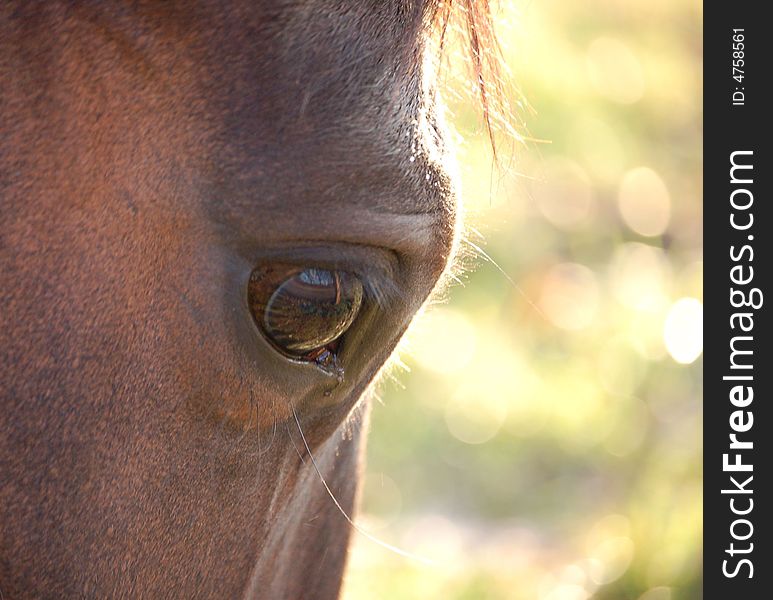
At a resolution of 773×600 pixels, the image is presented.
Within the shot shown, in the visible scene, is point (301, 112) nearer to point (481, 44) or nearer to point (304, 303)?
point (304, 303)

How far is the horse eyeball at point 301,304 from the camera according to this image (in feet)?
3.86

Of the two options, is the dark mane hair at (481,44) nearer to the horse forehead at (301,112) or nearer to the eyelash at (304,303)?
the horse forehead at (301,112)

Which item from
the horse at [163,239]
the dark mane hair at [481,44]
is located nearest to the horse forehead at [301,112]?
the horse at [163,239]

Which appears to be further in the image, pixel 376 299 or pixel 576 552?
pixel 576 552

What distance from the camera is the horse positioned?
1.12 m

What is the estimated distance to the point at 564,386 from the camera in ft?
15.8

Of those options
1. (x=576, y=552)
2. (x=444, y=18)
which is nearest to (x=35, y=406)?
(x=444, y=18)

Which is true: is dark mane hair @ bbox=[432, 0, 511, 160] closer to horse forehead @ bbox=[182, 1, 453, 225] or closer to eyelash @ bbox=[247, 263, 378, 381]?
horse forehead @ bbox=[182, 1, 453, 225]

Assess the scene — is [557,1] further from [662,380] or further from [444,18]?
[444,18]

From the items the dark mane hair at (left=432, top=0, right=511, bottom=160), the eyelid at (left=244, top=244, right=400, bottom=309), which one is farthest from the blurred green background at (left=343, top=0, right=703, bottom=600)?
the eyelid at (left=244, top=244, right=400, bottom=309)

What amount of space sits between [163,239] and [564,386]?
3.83 metres

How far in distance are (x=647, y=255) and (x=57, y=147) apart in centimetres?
463

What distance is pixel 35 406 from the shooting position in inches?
44.4
